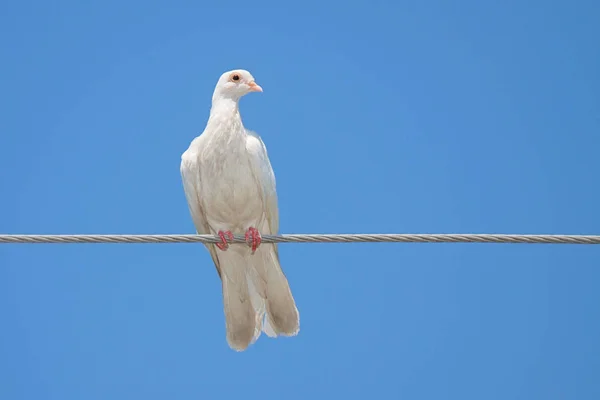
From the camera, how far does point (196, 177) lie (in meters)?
9.89

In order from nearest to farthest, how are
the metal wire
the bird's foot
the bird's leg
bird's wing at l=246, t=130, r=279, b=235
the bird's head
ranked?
the metal wire, the bird's foot, the bird's leg, bird's wing at l=246, t=130, r=279, b=235, the bird's head

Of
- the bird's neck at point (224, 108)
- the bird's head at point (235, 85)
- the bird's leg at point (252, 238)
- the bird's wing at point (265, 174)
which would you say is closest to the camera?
the bird's leg at point (252, 238)

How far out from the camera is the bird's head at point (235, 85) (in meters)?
10.6

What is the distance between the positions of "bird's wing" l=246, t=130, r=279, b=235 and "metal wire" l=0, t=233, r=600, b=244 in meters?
2.38

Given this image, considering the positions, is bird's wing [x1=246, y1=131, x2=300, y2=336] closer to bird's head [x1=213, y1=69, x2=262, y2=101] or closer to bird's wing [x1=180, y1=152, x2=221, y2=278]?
bird's wing [x1=180, y1=152, x2=221, y2=278]

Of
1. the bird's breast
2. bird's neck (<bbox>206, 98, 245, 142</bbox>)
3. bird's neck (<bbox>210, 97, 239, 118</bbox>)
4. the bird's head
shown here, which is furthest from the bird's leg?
the bird's head

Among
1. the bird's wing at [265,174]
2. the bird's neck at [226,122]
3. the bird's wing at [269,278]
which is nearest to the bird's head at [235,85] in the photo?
the bird's neck at [226,122]

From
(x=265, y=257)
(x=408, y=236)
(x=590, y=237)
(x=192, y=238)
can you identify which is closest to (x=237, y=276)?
(x=265, y=257)

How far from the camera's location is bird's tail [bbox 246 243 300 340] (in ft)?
32.0

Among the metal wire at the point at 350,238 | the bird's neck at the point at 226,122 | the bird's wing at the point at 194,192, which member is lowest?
the metal wire at the point at 350,238

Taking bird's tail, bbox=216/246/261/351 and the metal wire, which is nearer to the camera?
the metal wire

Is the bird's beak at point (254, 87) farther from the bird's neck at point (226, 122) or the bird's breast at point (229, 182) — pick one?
the bird's breast at point (229, 182)

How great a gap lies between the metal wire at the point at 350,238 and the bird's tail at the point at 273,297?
7.43ft

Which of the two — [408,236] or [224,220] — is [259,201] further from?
[408,236]
